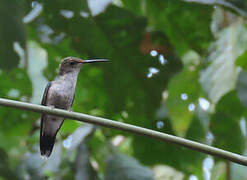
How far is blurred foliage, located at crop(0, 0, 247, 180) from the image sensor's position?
4.08 metres

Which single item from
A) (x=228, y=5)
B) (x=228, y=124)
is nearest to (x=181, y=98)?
(x=228, y=124)

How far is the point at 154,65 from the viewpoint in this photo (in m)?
4.45

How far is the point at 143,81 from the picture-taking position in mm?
4340

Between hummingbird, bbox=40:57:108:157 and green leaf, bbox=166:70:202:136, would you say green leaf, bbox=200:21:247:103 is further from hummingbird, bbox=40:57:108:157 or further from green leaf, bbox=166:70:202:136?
hummingbird, bbox=40:57:108:157

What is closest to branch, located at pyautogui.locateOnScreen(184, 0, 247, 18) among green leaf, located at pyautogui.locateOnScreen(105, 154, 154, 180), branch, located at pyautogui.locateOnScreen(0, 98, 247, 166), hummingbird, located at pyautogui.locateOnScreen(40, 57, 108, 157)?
hummingbird, located at pyautogui.locateOnScreen(40, 57, 108, 157)

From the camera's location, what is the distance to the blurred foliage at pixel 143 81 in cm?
408

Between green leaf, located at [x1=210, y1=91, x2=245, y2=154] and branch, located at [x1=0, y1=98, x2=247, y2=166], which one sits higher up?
branch, located at [x1=0, y1=98, x2=247, y2=166]

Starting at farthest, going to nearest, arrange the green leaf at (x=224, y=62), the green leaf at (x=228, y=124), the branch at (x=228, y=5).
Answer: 1. the green leaf at (x=228, y=124)
2. the green leaf at (x=224, y=62)
3. the branch at (x=228, y=5)

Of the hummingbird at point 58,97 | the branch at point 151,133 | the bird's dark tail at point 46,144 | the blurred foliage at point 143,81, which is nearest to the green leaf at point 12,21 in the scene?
the blurred foliage at point 143,81

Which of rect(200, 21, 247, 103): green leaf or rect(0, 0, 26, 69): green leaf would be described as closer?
rect(0, 0, 26, 69): green leaf

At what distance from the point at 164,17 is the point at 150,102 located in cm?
74

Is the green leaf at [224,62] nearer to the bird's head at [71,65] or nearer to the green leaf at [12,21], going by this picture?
the bird's head at [71,65]

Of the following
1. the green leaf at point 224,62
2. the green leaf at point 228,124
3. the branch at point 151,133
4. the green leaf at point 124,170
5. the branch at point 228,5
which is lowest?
Result: the green leaf at point 124,170

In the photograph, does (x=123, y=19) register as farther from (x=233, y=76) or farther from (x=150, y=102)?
(x=233, y=76)
